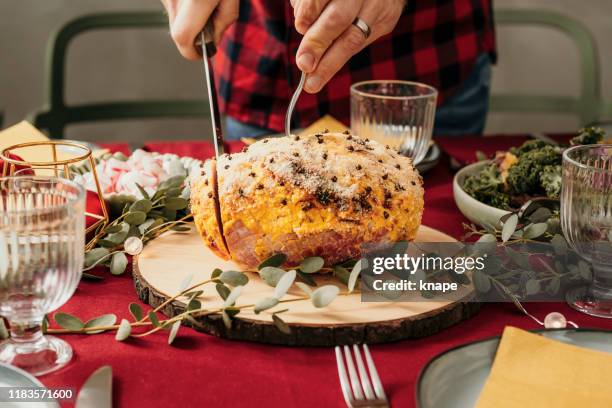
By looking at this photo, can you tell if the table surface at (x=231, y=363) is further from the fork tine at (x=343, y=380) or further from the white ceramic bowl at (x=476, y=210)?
the white ceramic bowl at (x=476, y=210)

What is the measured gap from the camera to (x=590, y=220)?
3.43ft

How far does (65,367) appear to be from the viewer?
902 mm

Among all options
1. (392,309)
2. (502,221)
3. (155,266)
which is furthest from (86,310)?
(502,221)

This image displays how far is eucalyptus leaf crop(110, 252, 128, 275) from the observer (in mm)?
1147

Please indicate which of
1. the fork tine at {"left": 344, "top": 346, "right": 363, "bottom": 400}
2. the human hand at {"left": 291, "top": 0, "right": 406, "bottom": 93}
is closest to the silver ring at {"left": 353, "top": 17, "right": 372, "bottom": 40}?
the human hand at {"left": 291, "top": 0, "right": 406, "bottom": 93}

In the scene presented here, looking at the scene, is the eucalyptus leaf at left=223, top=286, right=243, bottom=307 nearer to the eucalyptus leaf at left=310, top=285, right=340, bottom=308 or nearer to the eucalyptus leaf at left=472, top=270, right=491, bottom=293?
the eucalyptus leaf at left=310, top=285, right=340, bottom=308

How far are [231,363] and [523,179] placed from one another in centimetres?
65

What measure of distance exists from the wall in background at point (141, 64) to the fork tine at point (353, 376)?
2.82m

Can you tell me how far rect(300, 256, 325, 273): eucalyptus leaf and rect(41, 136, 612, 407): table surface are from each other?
13 centimetres

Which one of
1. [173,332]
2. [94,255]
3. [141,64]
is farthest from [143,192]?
[141,64]

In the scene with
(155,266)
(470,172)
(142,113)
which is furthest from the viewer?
(142,113)

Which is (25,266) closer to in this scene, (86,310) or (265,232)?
(86,310)

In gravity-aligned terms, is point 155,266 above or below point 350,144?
below

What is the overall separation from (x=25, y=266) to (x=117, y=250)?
14.3 inches
